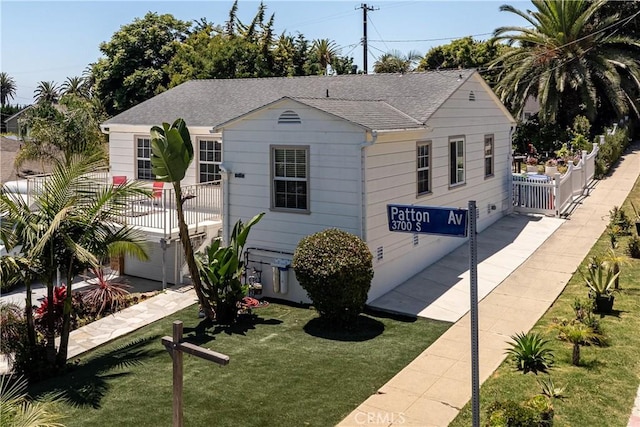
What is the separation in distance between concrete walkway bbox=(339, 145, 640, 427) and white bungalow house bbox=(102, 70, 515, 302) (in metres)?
1.94

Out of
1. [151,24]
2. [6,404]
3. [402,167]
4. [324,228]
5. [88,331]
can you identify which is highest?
[151,24]

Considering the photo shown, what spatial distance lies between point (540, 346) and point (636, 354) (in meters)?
1.63

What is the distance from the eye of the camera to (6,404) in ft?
18.5

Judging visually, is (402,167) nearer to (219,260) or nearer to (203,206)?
(219,260)

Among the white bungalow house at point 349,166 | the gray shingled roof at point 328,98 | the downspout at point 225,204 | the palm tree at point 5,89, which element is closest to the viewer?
the white bungalow house at point 349,166

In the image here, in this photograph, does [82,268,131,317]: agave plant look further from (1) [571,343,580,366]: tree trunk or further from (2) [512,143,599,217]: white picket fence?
(2) [512,143,599,217]: white picket fence

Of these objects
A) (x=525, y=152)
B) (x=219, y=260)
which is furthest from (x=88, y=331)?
(x=525, y=152)

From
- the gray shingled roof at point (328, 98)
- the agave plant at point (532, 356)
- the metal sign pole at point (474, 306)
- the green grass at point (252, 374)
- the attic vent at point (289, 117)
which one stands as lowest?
the green grass at point (252, 374)

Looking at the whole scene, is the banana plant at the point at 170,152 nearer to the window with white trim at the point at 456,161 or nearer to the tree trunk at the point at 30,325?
the tree trunk at the point at 30,325

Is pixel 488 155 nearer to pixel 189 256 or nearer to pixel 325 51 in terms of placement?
pixel 189 256

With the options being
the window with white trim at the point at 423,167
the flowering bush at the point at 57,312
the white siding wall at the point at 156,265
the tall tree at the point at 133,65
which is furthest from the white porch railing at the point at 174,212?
the tall tree at the point at 133,65

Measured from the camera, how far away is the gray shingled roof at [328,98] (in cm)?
1398

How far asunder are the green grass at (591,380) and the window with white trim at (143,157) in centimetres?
1312

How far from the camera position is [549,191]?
19797 mm
